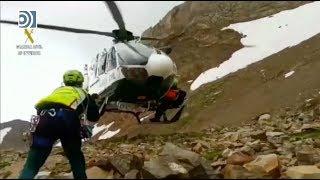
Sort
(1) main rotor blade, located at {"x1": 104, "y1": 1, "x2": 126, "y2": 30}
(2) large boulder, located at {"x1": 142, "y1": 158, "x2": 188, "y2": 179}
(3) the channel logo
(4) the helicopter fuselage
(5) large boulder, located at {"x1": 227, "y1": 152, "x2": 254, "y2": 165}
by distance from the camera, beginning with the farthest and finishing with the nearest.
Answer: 1. (3) the channel logo
2. (4) the helicopter fuselage
3. (1) main rotor blade, located at {"x1": 104, "y1": 1, "x2": 126, "y2": 30}
4. (5) large boulder, located at {"x1": 227, "y1": 152, "x2": 254, "y2": 165}
5. (2) large boulder, located at {"x1": 142, "y1": 158, "x2": 188, "y2": 179}

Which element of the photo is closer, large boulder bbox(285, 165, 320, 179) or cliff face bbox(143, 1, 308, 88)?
large boulder bbox(285, 165, 320, 179)

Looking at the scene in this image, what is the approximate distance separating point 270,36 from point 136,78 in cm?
4488

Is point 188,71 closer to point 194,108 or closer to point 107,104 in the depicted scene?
point 194,108

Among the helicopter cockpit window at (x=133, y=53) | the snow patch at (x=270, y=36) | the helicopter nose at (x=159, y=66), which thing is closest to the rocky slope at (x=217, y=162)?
the helicopter nose at (x=159, y=66)

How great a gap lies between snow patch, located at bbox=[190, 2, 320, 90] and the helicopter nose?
36.9 metres

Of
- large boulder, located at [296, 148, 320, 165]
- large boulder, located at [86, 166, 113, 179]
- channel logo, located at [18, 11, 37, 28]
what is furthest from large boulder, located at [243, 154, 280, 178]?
channel logo, located at [18, 11, 37, 28]

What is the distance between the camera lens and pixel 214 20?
3125 inches

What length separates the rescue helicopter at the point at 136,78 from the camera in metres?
15.8

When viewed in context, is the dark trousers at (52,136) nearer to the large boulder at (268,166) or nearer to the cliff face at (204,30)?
the large boulder at (268,166)

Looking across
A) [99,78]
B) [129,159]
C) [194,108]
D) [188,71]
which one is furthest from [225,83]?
[129,159]

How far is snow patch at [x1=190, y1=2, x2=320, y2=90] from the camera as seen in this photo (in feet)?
174

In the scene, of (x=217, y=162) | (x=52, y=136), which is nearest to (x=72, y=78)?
(x=52, y=136)

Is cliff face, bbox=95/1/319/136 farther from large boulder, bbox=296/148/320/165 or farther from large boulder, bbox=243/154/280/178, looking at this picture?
large boulder, bbox=243/154/280/178

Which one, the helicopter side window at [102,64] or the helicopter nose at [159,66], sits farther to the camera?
the helicopter side window at [102,64]
